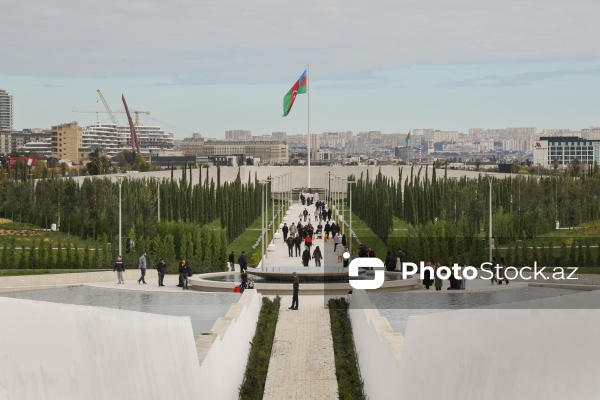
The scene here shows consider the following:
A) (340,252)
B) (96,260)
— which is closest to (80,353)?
(96,260)

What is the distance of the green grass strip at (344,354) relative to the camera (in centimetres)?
1329

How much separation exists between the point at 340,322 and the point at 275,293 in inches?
204

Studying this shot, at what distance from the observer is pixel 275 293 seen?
2388 cm

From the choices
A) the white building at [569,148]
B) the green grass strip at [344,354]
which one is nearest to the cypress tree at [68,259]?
the green grass strip at [344,354]

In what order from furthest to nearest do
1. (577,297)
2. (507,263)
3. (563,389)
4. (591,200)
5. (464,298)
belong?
(591,200)
(507,263)
(464,298)
(577,297)
(563,389)

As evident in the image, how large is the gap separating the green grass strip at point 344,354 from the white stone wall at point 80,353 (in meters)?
5.22

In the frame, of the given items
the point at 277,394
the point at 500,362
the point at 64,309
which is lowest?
the point at 277,394

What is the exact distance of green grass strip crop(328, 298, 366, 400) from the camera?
43.6 feet

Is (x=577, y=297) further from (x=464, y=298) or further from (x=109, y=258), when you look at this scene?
(x=109, y=258)

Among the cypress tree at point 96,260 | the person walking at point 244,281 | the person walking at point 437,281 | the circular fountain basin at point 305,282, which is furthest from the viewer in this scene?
the cypress tree at point 96,260

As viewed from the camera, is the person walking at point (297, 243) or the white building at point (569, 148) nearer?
the person walking at point (297, 243)

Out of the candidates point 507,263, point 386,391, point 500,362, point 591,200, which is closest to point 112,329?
point 500,362

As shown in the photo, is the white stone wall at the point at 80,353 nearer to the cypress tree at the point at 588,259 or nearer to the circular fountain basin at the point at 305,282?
the circular fountain basin at the point at 305,282

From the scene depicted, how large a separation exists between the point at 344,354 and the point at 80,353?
1037 centimetres
